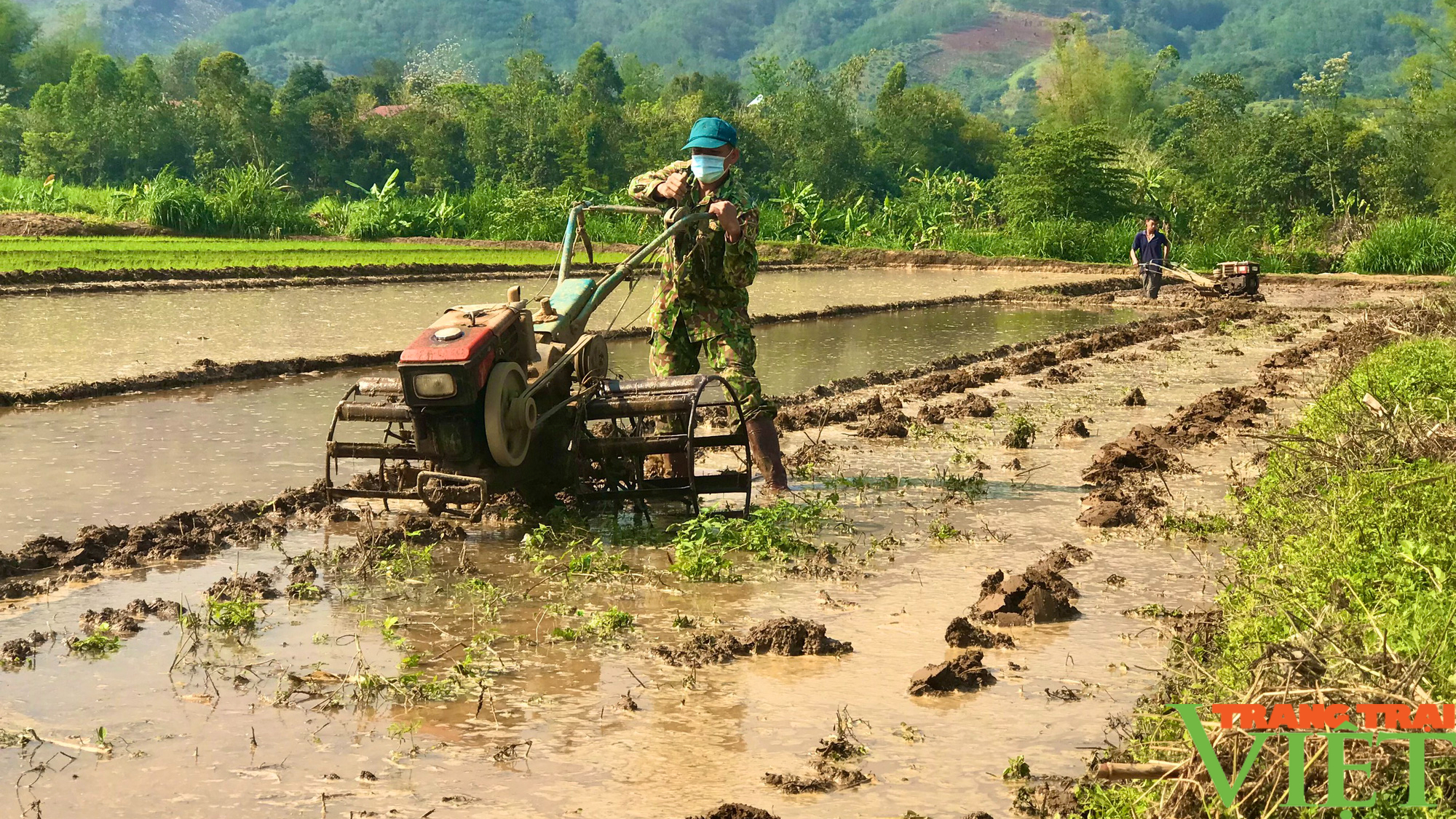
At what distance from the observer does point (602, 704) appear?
4633 mm

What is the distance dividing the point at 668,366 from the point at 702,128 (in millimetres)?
1222

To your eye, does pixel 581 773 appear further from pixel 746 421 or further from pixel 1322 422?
pixel 1322 422

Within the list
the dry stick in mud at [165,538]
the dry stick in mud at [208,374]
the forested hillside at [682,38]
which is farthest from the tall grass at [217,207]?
the forested hillside at [682,38]

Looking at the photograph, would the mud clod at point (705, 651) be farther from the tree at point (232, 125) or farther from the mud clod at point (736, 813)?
the tree at point (232, 125)

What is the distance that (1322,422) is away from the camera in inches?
312

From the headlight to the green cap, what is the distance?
1.90m

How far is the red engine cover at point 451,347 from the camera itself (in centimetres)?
596

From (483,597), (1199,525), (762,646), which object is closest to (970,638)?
(762,646)

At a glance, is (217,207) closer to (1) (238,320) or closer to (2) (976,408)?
(1) (238,320)

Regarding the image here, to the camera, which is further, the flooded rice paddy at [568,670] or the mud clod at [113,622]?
the mud clod at [113,622]

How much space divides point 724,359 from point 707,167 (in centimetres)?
96

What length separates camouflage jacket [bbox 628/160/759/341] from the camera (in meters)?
7.24

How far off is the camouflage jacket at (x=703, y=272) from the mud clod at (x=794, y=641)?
8.02 feet

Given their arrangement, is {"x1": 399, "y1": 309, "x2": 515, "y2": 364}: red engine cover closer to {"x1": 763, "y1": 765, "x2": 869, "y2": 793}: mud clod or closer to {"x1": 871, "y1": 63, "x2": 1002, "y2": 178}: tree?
{"x1": 763, "y1": 765, "x2": 869, "y2": 793}: mud clod
